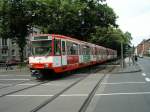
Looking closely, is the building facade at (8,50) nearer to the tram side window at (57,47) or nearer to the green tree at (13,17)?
the green tree at (13,17)

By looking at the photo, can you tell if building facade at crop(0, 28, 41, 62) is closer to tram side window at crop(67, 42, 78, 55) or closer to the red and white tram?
tram side window at crop(67, 42, 78, 55)

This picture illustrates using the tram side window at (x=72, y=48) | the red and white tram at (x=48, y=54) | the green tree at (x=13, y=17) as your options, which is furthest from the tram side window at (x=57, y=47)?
the green tree at (x=13, y=17)

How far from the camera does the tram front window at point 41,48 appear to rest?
25.0 metres

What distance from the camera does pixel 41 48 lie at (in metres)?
25.4

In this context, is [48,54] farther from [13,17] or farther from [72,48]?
[13,17]

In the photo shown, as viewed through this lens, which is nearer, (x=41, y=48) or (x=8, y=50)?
(x=41, y=48)

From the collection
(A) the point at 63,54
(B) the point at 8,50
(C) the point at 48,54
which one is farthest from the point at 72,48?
(B) the point at 8,50

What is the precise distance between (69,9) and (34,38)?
18.6 meters

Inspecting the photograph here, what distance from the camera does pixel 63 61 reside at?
87.9 ft

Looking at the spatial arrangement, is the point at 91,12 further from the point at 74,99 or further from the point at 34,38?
the point at 74,99

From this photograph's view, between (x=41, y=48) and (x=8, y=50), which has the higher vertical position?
(x=8, y=50)

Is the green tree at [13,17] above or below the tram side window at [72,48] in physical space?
above

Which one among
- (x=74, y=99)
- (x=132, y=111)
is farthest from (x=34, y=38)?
(x=132, y=111)

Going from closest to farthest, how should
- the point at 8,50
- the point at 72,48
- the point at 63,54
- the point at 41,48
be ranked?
the point at 41,48, the point at 63,54, the point at 72,48, the point at 8,50
